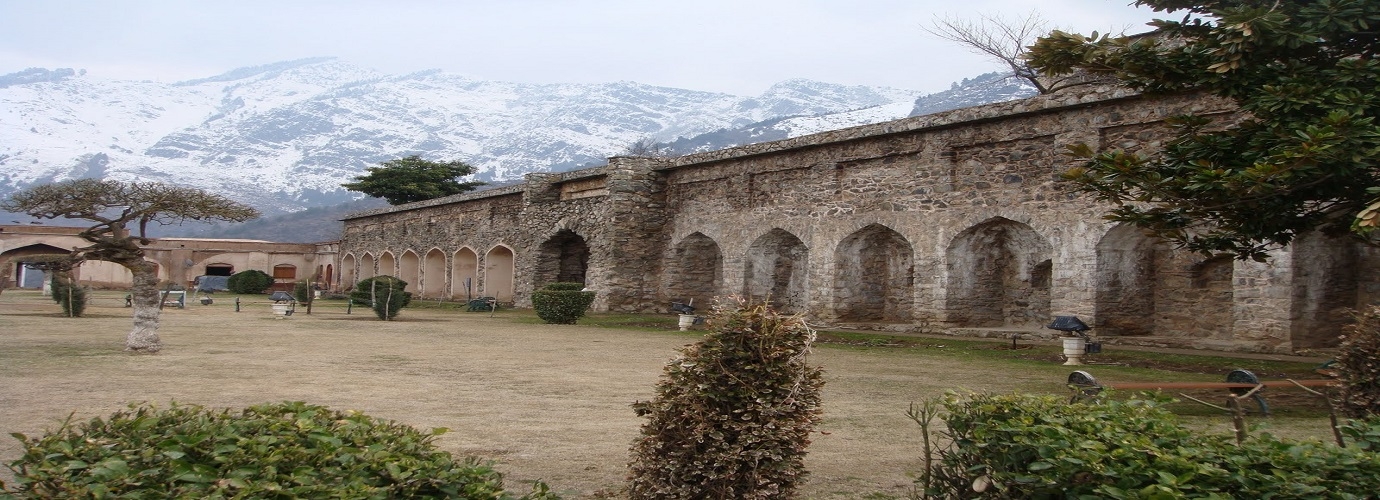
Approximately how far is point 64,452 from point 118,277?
1660 inches

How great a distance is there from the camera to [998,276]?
16.5 metres

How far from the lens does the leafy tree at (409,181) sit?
42281 millimetres

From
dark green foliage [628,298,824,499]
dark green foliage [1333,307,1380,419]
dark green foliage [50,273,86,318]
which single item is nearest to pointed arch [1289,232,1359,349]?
dark green foliage [1333,307,1380,419]

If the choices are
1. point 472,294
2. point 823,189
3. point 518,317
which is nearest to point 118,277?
point 472,294

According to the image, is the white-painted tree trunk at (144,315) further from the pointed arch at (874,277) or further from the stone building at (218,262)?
the stone building at (218,262)

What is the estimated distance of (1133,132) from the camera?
1330cm

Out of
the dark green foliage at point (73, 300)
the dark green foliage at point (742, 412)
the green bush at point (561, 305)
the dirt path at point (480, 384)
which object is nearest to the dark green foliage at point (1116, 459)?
the dark green foliage at point (742, 412)

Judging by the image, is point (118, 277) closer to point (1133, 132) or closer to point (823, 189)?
point (823, 189)

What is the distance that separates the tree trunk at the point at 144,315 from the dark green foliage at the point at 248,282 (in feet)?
87.5

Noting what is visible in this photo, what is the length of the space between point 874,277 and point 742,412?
14823mm

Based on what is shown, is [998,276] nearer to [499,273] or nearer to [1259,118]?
[1259,118]

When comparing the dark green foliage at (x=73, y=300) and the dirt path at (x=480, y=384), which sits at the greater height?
the dark green foliage at (x=73, y=300)

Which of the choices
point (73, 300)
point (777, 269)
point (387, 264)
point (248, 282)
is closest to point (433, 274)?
point (387, 264)

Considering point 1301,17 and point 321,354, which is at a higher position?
point 1301,17
